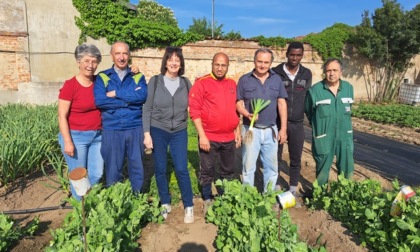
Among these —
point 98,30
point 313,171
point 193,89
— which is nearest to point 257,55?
point 193,89

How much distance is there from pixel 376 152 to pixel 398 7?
1026cm

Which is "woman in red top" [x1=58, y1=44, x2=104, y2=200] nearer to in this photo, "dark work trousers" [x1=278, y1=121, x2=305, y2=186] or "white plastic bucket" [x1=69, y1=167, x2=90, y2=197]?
"white plastic bucket" [x1=69, y1=167, x2=90, y2=197]

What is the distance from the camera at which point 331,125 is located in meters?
3.04

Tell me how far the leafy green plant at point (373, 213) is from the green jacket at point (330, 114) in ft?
1.50

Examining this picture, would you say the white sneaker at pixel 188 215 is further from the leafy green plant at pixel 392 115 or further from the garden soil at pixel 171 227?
Result: the leafy green plant at pixel 392 115

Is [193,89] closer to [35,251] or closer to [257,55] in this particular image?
[257,55]

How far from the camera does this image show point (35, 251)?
2.38m

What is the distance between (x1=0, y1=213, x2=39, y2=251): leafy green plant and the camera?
7.14 feet

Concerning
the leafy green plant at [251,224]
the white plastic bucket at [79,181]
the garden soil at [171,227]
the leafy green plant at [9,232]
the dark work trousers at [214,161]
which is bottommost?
the garden soil at [171,227]

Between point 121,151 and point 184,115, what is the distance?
2.33 feet

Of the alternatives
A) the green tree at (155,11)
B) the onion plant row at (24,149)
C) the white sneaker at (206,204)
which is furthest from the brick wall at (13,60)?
the green tree at (155,11)

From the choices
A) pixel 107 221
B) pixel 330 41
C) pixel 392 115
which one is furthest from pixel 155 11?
pixel 107 221

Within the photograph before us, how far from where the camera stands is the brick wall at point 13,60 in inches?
366

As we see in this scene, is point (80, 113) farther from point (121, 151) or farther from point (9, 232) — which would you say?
point (9, 232)
